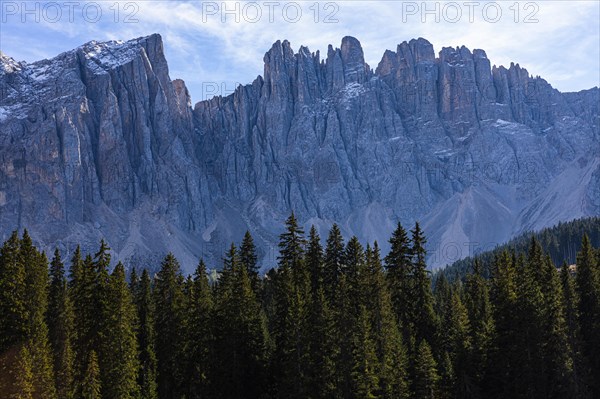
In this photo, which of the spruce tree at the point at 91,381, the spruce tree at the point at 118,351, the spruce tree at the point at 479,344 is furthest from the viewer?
the spruce tree at the point at 479,344

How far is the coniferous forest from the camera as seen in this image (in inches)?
1959

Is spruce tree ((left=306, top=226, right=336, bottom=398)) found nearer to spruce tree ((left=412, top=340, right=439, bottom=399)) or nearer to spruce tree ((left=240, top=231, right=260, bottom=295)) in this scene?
spruce tree ((left=412, top=340, right=439, bottom=399))

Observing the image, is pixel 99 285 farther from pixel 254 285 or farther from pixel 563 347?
pixel 563 347

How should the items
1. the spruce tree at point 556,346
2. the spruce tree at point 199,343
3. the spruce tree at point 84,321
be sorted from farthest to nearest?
the spruce tree at point 199,343, the spruce tree at point 556,346, the spruce tree at point 84,321

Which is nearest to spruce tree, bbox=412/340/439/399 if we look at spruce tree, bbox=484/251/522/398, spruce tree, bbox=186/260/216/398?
spruce tree, bbox=484/251/522/398

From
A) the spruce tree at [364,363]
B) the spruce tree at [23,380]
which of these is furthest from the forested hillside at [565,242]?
the spruce tree at [23,380]

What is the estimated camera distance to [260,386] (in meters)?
57.3

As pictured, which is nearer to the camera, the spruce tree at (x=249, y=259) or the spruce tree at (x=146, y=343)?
the spruce tree at (x=146, y=343)

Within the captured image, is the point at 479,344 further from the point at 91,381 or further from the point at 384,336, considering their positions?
the point at 91,381

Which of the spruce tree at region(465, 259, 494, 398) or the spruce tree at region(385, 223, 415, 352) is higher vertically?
the spruce tree at region(385, 223, 415, 352)

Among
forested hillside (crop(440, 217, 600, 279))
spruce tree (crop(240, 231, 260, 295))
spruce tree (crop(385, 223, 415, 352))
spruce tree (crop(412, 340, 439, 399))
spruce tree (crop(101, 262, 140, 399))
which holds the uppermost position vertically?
forested hillside (crop(440, 217, 600, 279))

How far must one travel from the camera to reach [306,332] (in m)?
50.7

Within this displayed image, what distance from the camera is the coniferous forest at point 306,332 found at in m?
49.8

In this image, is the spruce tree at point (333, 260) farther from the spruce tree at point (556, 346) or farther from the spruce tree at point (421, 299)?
the spruce tree at point (556, 346)
